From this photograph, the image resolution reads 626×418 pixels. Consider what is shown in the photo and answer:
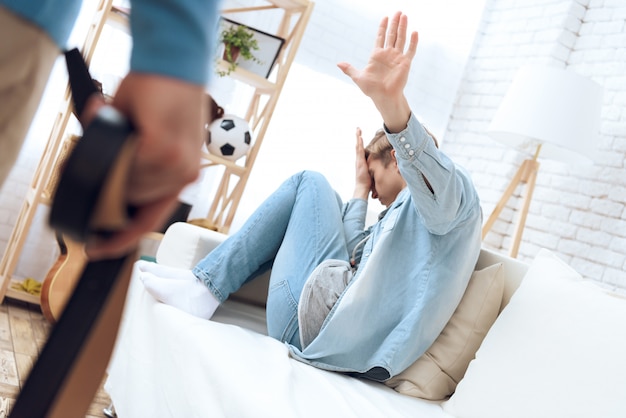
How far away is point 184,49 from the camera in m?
0.47

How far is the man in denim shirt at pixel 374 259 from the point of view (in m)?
1.57

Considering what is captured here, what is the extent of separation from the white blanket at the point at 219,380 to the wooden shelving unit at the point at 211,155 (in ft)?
3.73

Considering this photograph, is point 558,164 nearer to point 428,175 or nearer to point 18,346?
point 428,175

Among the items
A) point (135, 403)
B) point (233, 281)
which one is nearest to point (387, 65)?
point (233, 281)

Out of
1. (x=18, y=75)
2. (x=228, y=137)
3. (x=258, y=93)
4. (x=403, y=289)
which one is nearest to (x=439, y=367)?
(x=403, y=289)

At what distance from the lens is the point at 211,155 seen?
3.18 m

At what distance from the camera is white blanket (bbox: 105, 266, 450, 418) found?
4.47 ft

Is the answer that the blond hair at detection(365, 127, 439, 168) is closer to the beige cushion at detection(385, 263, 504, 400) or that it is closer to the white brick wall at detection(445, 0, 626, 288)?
the beige cushion at detection(385, 263, 504, 400)

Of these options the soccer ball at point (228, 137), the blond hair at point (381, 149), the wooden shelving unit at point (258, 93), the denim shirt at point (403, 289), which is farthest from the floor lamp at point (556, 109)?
the denim shirt at point (403, 289)

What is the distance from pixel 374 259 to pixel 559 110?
1449mm

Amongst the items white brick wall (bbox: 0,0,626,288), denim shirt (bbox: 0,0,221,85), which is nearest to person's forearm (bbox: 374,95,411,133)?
denim shirt (bbox: 0,0,221,85)

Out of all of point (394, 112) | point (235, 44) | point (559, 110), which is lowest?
point (394, 112)

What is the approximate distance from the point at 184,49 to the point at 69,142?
2.61 meters

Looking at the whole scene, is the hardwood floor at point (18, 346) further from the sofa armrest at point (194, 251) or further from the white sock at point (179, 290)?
the sofa armrest at point (194, 251)
